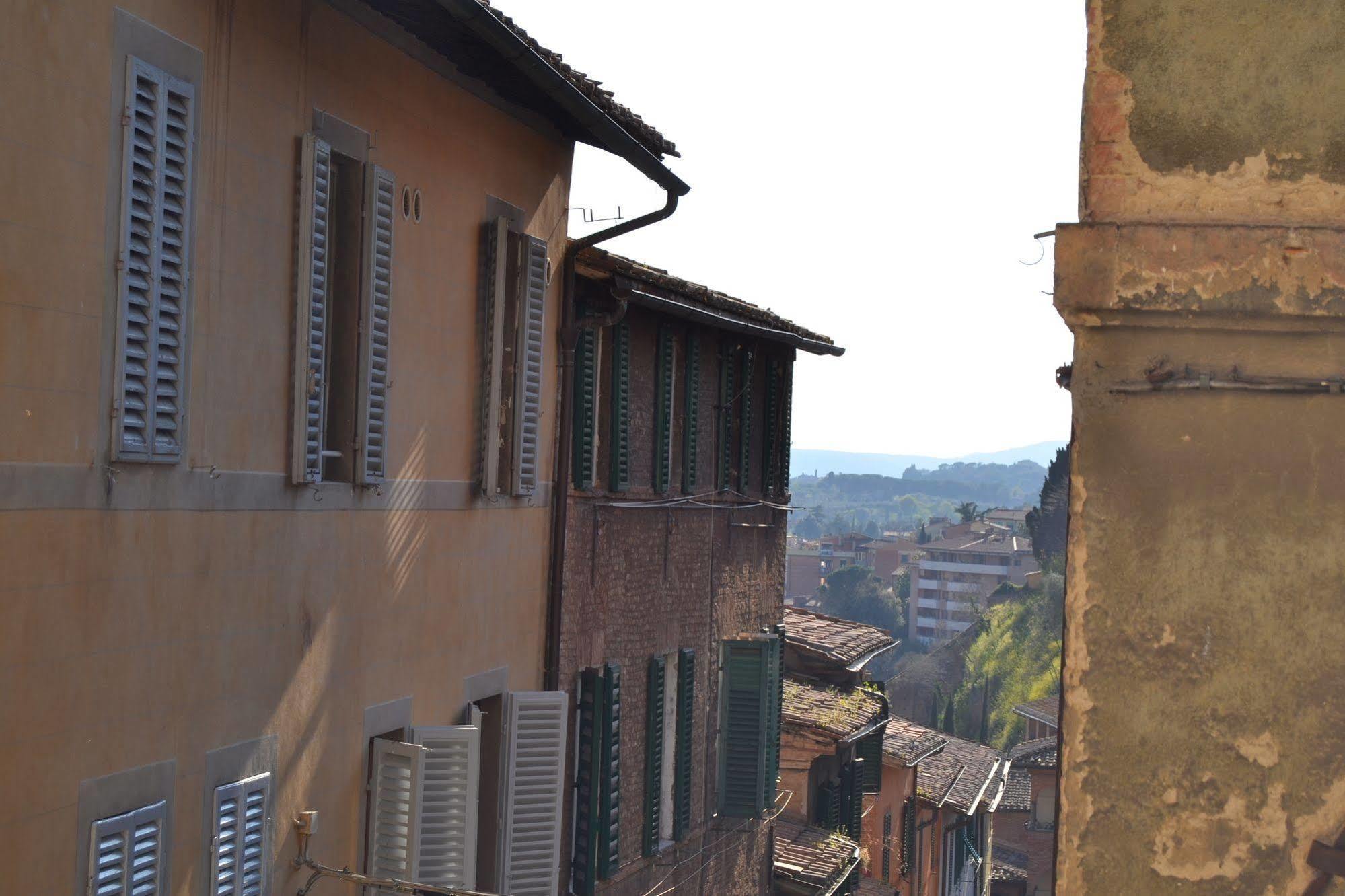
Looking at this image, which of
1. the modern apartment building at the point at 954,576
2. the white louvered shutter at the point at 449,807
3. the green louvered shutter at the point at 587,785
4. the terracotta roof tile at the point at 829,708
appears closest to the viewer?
the white louvered shutter at the point at 449,807

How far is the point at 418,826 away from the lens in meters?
8.40

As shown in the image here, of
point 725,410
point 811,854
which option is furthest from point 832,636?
point 725,410

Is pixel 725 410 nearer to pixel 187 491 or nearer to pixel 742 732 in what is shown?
pixel 742 732

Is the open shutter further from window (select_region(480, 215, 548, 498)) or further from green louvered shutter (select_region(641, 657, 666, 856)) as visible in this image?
green louvered shutter (select_region(641, 657, 666, 856))

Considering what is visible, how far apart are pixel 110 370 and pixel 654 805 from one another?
816 centimetres

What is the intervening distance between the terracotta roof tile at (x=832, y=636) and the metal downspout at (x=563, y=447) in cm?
1081

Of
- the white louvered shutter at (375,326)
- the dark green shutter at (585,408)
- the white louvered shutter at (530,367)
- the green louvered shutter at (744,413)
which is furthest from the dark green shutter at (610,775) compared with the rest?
the white louvered shutter at (375,326)

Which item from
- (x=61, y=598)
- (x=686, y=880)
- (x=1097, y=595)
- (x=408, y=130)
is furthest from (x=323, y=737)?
(x=686, y=880)

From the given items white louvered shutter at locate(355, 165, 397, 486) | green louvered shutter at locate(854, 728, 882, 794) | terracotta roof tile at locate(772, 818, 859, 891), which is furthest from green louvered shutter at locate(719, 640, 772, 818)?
green louvered shutter at locate(854, 728, 882, 794)

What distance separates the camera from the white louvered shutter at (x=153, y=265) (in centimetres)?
582

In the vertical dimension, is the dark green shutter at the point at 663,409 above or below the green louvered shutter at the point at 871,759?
above

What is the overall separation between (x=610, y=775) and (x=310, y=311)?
5.59 metres

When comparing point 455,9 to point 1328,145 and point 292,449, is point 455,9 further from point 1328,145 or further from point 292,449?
point 1328,145

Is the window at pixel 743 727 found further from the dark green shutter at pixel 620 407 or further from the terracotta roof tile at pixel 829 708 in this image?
the terracotta roof tile at pixel 829 708
